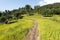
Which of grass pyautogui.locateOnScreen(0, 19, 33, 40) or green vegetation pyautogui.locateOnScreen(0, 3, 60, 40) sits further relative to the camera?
green vegetation pyautogui.locateOnScreen(0, 3, 60, 40)

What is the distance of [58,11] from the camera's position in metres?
125

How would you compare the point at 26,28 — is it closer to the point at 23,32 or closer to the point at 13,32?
the point at 23,32

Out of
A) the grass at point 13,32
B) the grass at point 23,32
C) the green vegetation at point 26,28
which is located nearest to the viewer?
the grass at point 23,32

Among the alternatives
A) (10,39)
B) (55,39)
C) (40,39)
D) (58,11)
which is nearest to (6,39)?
(10,39)

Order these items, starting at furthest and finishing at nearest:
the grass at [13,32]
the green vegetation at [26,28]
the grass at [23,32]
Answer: the green vegetation at [26,28], the grass at [13,32], the grass at [23,32]

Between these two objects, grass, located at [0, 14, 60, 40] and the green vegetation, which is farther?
the green vegetation

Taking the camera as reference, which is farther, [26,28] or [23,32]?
[26,28]

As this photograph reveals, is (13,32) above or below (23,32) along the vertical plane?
above

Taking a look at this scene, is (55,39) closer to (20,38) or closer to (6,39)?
(20,38)

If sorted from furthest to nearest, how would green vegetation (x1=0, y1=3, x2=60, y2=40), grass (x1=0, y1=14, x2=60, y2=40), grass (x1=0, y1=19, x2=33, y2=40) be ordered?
green vegetation (x1=0, y1=3, x2=60, y2=40), grass (x1=0, y1=19, x2=33, y2=40), grass (x1=0, y1=14, x2=60, y2=40)

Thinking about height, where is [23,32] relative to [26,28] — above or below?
above

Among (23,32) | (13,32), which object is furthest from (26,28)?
(13,32)

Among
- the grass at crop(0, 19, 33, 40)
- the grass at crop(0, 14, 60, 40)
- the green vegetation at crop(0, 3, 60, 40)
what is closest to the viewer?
the grass at crop(0, 14, 60, 40)

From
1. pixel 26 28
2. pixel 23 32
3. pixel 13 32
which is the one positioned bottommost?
pixel 26 28
